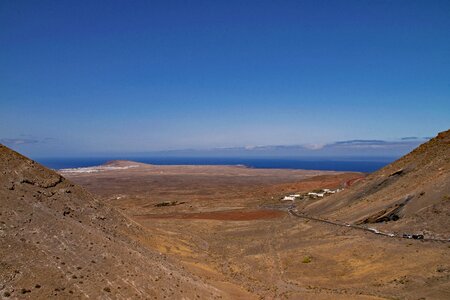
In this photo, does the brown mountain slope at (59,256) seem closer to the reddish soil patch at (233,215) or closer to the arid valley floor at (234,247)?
the arid valley floor at (234,247)

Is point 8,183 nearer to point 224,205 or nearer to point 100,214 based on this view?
point 100,214

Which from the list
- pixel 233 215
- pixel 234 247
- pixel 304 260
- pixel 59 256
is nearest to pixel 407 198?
pixel 304 260

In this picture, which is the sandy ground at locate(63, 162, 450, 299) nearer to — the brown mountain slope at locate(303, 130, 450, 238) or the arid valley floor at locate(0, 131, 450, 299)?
the arid valley floor at locate(0, 131, 450, 299)

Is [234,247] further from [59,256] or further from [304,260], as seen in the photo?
[59,256]

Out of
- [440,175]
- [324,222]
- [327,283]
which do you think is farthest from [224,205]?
[327,283]

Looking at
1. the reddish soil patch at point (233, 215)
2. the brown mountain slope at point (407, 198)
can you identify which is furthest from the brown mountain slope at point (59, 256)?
the reddish soil patch at point (233, 215)

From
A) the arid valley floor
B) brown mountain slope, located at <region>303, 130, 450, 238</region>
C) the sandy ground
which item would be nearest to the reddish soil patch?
brown mountain slope, located at <region>303, 130, 450, 238</region>
